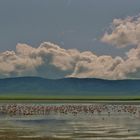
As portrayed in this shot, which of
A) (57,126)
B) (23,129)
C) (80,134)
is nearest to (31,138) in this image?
(80,134)

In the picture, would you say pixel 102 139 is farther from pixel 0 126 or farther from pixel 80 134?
pixel 0 126

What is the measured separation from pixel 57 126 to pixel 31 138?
10.00 metres

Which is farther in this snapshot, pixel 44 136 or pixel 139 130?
pixel 139 130

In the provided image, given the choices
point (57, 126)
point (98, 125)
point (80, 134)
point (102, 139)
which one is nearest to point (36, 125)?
point (57, 126)

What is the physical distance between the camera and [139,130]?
1636 inches

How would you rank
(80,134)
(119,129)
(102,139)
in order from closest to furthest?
(102,139) < (80,134) < (119,129)

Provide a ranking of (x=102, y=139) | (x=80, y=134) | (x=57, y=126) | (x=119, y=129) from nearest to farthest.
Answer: (x=102, y=139), (x=80, y=134), (x=119, y=129), (x=57, y=126)

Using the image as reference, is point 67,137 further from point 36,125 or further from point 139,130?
point 36,125

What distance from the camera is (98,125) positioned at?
46812mm

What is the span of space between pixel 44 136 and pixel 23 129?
19.8ft

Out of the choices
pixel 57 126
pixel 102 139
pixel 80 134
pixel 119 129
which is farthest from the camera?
pixel 57 126

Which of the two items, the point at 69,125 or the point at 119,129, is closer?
the point at 119,129

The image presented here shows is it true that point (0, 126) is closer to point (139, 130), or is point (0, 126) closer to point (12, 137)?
point (12, 137)

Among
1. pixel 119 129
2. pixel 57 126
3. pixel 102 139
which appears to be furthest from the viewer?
pixel 57 126
